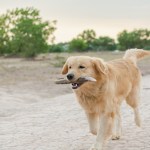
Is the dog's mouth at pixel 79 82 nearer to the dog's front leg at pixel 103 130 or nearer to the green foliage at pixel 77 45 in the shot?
the dog's front leg at pixel 103 130

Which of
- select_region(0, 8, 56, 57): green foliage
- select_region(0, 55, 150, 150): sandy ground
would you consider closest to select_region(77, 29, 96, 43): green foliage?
select_region(0, 8, 56, 57): green foliage

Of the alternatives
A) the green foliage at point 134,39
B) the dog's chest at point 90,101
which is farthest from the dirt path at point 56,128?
the green foliage at point 134,39

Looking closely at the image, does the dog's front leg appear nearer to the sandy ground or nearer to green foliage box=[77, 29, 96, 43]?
the sandy ground

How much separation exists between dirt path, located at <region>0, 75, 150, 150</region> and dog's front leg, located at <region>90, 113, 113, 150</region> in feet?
1.48

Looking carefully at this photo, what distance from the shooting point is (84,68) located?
27.9 feet

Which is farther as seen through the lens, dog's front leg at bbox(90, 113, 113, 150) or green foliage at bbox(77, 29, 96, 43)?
green foliage at bbox(77, 29, 96, 43)

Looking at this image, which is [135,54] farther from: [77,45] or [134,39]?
[134,39]

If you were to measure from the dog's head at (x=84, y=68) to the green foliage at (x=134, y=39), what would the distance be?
72.4m

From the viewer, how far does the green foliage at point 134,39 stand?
268ft

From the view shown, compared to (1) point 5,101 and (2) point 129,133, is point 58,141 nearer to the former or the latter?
(2) point 129,133

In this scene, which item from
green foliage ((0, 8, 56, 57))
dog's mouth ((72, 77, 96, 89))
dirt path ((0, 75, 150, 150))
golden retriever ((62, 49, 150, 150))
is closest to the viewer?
dog's mouth ((72, 77, 96, 89))

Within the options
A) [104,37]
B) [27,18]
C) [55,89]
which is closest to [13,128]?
[55,89]

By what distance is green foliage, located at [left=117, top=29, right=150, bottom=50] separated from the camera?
268 feet

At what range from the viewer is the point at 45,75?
99.1ft
